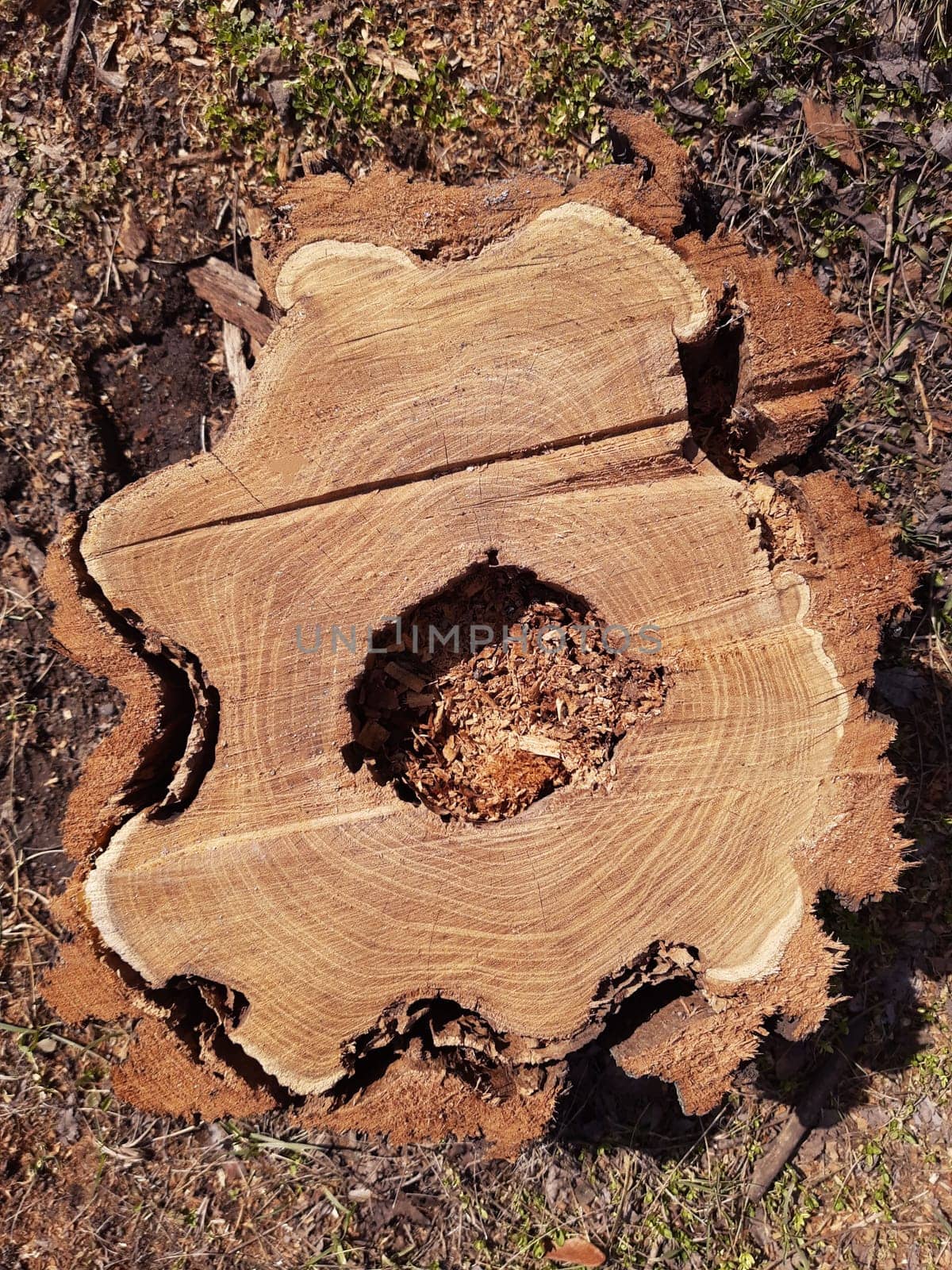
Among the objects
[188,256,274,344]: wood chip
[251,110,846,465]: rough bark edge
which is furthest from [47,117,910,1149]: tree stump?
[188,256,274,344]: wood chip

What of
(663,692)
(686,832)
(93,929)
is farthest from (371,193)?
(93,929)

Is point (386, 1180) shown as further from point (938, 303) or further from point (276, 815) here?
point (938, 303)

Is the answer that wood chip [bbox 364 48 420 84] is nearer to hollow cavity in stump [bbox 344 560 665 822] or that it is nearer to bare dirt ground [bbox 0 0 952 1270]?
bare dirt ground [bbox 0 0 952 1270]

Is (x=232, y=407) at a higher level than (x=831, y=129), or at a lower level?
lower

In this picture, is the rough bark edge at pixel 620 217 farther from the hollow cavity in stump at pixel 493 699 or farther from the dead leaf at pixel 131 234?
the dead leaf at pixel 131 234

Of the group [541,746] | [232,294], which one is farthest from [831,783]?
[232,294]

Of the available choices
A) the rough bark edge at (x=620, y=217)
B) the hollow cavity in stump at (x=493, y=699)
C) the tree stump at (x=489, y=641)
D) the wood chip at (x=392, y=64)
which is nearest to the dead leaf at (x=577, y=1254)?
the tree stump at (x=489, y=641)

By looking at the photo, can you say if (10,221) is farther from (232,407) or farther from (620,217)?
(620,217)
